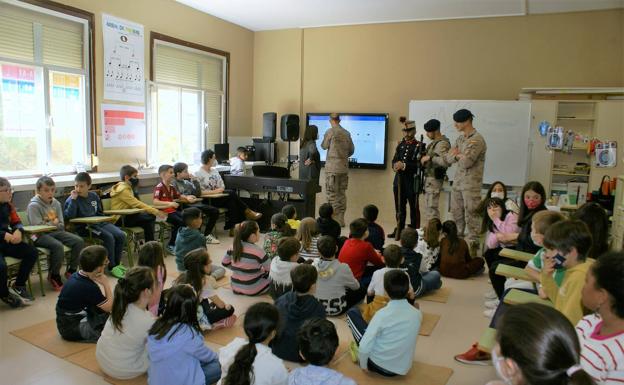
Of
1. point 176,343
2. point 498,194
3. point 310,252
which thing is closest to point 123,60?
point 310,252

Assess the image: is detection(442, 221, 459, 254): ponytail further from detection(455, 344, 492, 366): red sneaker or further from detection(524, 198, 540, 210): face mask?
detection(455, 344, 492, 366): red sneaker

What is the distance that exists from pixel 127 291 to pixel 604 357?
2.07m

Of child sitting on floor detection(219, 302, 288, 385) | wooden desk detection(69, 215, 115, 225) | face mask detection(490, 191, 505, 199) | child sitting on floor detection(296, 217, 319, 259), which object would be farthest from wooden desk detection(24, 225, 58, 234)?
face mask detection(490, 191, 505, 199)

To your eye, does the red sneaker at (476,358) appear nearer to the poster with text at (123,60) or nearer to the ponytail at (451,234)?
the ponytail at (451,234)

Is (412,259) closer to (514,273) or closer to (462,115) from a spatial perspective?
(514,273)

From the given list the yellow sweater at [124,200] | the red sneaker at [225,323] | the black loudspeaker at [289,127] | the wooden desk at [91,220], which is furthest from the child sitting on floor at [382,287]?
the black loudspeaker at [289,127]

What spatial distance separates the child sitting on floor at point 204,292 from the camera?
3035 mm

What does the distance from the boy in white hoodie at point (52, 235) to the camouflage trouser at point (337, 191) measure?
12.3 feet

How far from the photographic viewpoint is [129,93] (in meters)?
6.11

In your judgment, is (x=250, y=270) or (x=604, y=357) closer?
(x=604, y=357)

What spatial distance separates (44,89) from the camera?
5238mm

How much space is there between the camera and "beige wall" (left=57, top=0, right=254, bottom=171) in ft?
18.7

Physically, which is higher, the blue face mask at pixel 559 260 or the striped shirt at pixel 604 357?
the blue face mask at pixel 559 260

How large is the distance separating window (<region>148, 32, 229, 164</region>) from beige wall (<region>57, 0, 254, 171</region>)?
0.14 metres
